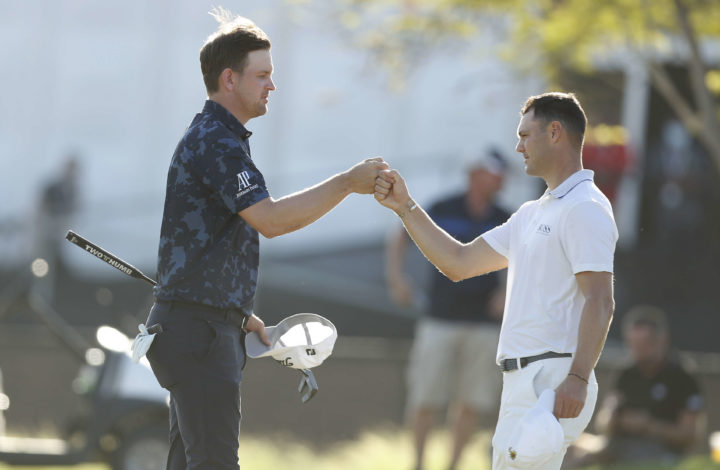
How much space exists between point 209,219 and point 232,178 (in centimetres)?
19

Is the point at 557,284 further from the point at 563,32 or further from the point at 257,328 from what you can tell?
the point at 563,32

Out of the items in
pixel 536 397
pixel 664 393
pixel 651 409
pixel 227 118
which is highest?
pixel 227 118

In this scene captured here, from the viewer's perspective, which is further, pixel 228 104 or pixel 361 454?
pixel 361 454

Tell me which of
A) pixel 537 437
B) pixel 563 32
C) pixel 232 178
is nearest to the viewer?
pixel 537 437

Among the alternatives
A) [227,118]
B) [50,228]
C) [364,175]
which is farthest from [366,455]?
[227,118]

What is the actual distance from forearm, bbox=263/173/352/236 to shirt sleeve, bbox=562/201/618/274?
2.83ft

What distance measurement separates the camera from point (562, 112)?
4.81 metres

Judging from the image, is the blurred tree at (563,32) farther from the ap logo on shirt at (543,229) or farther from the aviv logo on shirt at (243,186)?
the aviv logo on shirt at (243,186)

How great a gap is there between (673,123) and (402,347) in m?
5.67

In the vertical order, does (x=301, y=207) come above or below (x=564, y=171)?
below

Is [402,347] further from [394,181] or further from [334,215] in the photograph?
[394,181]

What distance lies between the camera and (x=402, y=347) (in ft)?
40.6

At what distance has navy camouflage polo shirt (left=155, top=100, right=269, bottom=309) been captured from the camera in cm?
453

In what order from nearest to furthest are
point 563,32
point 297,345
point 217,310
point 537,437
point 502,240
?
1. point 537,437
2. point 217,310
3. point 297,345
4. point 502,240
5. point 563,32
